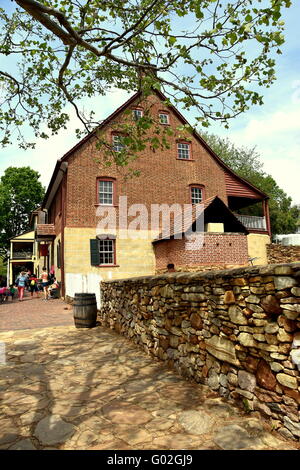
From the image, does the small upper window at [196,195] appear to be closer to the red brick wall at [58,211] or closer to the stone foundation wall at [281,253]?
the stone foundation wall at [281,253]

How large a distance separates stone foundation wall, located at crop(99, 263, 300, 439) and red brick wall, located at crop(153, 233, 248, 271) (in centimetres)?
906

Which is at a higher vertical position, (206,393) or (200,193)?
(200,193)

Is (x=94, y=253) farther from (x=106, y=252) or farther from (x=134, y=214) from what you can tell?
(x=134, y=214)

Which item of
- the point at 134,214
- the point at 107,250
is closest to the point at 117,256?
the point at 107,250

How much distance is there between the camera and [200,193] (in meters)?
19.7

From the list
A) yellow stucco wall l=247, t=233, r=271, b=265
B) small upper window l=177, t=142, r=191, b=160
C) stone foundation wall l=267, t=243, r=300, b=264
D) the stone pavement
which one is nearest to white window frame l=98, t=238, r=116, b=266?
→ small upper window l=177, t=142, r=191, b=160

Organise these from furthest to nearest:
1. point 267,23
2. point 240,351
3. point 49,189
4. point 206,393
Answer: point 49,189
point 267,23
point 206,393
point 240,351

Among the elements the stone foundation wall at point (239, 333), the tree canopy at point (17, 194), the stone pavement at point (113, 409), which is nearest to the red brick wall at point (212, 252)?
the stone pavement at point (113, 409)

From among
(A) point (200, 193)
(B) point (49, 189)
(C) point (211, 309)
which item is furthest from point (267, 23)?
(B) point (49, 189)

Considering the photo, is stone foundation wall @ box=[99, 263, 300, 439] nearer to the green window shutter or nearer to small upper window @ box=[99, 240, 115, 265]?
the green window shutter

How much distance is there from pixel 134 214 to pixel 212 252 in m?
5.23

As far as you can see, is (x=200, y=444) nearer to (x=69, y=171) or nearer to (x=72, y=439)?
(x=72, y=439)

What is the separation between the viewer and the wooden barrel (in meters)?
8.60

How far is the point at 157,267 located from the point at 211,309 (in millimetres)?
13314
